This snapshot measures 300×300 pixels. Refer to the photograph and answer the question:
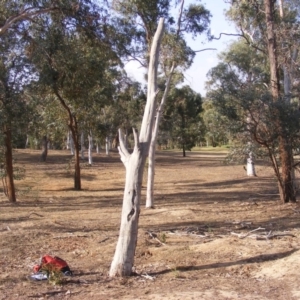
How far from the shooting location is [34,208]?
16094 mm

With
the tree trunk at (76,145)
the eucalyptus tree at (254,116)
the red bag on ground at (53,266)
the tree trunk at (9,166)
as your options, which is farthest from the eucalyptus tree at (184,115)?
the red bag on ground at (53,266)

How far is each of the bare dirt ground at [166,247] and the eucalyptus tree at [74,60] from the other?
4.03 meters

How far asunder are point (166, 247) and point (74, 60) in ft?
30.7

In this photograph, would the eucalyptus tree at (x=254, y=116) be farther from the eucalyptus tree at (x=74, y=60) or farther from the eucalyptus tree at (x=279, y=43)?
the eucalyptus tree at (x=74, y=60)

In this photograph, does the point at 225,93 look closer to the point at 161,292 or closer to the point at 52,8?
the point at 52,8

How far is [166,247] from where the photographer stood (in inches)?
348

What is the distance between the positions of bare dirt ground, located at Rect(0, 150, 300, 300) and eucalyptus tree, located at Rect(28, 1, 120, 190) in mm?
4028

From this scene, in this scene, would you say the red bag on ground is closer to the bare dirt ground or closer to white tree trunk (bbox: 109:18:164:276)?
the bare dirt ground

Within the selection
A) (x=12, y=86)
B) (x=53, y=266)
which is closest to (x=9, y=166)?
(x=12, y=86)

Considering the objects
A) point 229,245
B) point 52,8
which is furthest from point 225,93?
point 229,245

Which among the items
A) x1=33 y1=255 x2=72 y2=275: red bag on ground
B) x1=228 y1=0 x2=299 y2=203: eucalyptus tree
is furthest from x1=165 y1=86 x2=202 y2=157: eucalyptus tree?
x1=33 y1=255 x2=72 y2=275: red bag on ground

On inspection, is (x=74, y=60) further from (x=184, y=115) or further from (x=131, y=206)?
(x=184, y=115)

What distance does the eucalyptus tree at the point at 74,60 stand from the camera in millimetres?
14148

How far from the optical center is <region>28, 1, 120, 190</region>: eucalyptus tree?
1415cm
